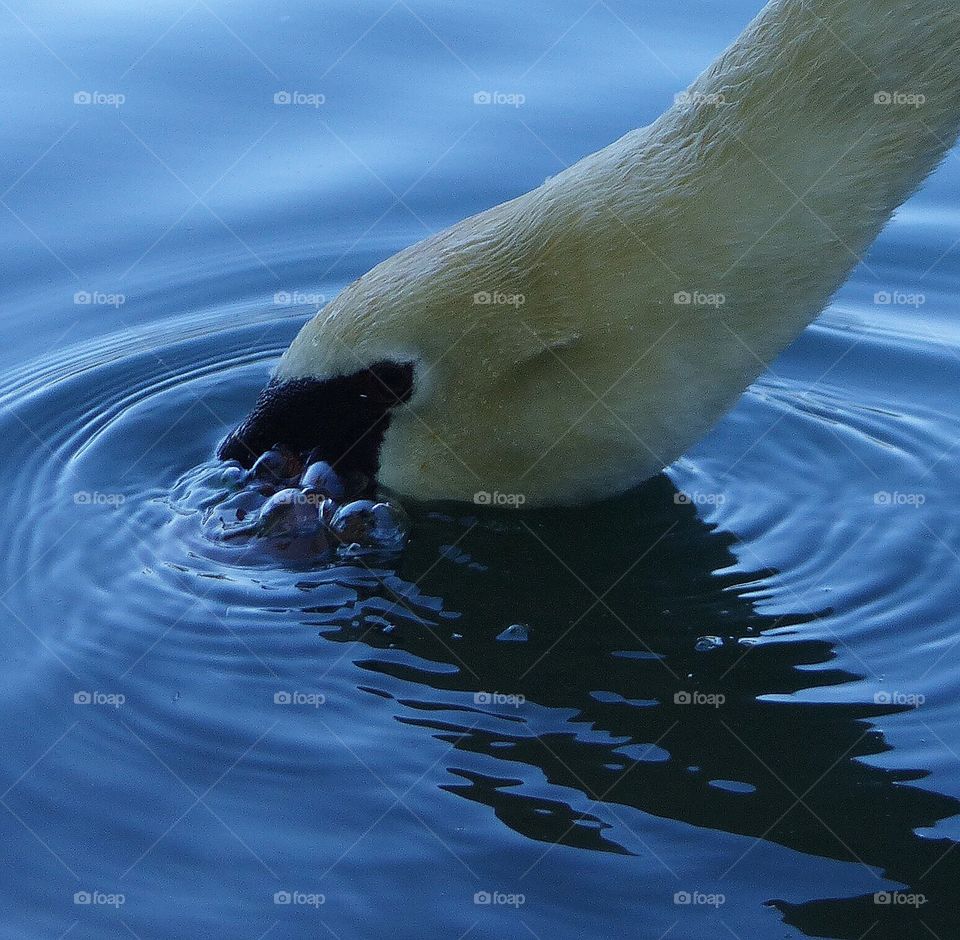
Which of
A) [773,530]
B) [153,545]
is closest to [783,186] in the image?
[773,530]

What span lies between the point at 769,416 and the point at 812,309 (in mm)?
1346

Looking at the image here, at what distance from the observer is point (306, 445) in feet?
18.4

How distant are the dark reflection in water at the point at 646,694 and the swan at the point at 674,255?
1.76 feet

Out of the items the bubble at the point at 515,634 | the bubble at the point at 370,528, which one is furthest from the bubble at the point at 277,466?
the bubble at the point at 515,634

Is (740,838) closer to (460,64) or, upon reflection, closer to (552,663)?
(552,663)

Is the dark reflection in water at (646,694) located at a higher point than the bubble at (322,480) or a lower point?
lower

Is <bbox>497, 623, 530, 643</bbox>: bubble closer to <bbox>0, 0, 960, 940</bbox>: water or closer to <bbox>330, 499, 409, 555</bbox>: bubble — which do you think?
<bbox>0, 0, 960, 940</bbox>: water

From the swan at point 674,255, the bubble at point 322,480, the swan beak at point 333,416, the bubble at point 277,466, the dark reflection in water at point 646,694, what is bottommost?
the dark reflection in water at point 646,694

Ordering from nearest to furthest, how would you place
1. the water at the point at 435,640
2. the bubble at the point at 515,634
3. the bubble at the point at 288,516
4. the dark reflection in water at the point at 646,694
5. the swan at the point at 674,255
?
the water at the point at 435,640, the dark reflection in water at the point at 646,694, the swan at the point at 674,255, the bubble at the point at 515,634, the bubble at the point at 288,516

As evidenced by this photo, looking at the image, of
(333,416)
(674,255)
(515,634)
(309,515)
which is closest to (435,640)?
(515,634)

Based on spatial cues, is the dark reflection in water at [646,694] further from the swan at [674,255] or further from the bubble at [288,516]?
the swan at [674,255]

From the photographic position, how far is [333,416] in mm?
5500

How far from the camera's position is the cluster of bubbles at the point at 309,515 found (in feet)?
18.3

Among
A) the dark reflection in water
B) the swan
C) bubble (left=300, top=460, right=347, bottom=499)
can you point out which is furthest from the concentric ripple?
the swan
